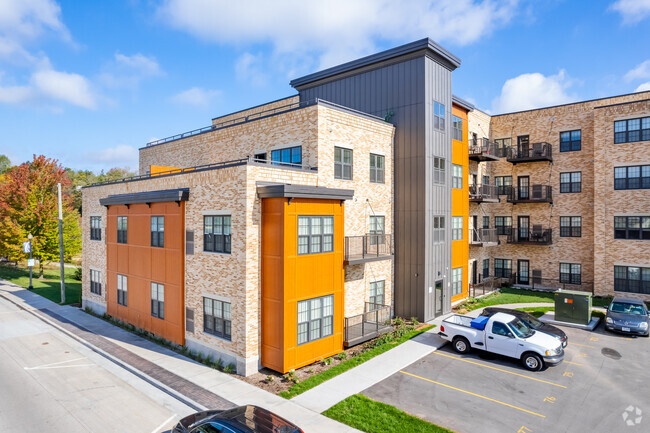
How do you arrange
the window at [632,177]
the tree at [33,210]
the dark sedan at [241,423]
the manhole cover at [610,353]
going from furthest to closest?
1. the tree at [33,210]
2. the window at [632,177]
3. the manhole cover at [610,353]
4. the dark sedan at [241,423]

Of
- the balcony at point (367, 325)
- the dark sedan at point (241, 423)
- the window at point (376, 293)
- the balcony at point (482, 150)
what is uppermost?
the balcony at point (482, 150)

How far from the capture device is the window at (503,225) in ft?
103

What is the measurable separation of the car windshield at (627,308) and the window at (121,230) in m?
26.9

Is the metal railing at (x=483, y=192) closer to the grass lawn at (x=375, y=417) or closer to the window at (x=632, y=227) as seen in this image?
the window at (x=632, y=227)

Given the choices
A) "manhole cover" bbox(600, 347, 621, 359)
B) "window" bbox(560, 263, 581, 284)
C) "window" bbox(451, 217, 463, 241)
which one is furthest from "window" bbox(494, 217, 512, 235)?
"manhole cover" bbox(600, 347, 621, 359)

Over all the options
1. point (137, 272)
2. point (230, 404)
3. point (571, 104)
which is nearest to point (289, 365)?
point (230, 404)

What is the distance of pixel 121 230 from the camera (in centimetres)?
2158

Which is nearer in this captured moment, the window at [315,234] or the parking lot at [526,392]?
the parking lot at [526,392]

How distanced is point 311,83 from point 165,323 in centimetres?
1697

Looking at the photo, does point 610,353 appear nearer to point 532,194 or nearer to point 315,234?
point 315,234

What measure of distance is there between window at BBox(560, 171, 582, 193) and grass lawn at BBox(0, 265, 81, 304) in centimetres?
3782

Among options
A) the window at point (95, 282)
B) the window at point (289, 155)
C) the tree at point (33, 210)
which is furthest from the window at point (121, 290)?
the tree at point (33, 210)

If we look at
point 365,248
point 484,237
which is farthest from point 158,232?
point 484,237

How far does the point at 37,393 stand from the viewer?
1283cm
